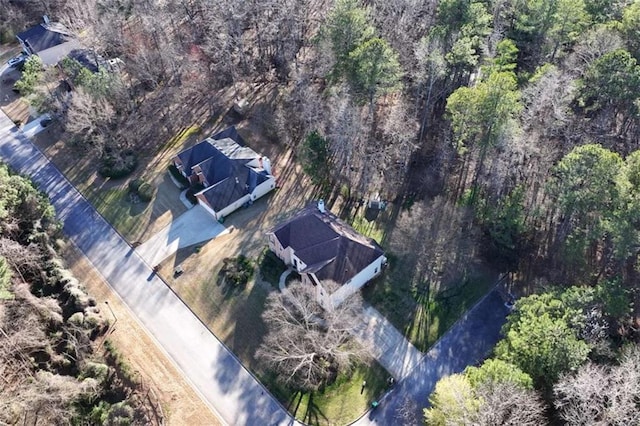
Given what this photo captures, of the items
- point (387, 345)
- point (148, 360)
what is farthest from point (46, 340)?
point (387, 345)

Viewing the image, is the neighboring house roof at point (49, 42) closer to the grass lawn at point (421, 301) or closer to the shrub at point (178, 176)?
the shrub at point (178, 176)

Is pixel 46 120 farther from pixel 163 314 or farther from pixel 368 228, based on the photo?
pixel 368 228

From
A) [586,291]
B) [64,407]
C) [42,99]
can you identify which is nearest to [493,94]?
[586,291]

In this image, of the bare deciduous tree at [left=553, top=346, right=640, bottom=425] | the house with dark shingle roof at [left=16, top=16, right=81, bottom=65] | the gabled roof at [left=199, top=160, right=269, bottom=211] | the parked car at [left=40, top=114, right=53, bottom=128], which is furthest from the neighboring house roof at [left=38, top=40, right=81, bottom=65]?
the bare deciduous tree at [left=553, top=346, right=640, bottom=425]

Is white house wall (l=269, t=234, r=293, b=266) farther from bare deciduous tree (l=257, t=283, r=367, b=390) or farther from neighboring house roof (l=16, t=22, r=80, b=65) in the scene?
neighboring house roof (l=16, t=22, r=80, b=65)

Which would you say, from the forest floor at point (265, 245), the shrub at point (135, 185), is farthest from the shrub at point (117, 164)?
the shrub at point (135, 185)
